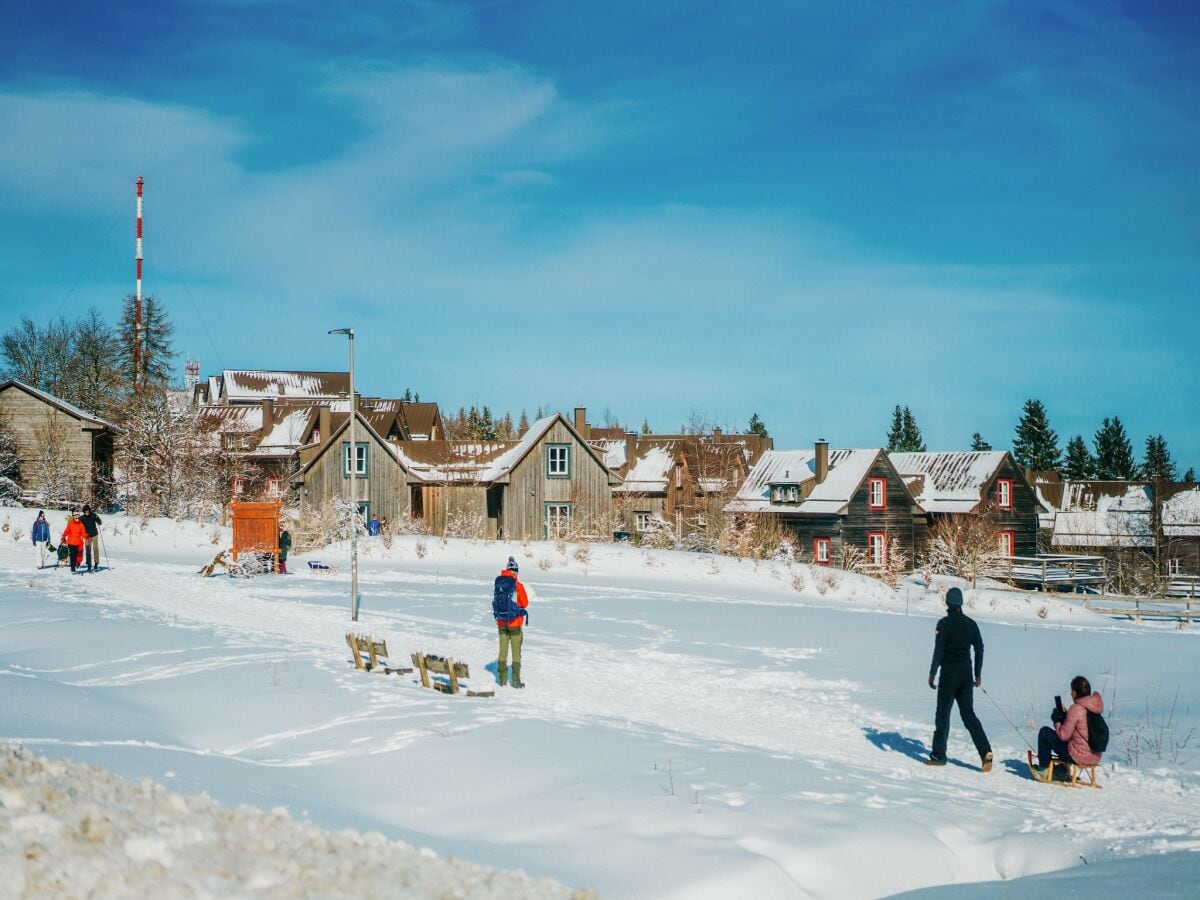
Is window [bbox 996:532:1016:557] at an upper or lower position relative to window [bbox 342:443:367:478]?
lower

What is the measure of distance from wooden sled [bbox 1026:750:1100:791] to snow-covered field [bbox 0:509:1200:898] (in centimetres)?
22

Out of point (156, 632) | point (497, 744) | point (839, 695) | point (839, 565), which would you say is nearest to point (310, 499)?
point (839, 565)

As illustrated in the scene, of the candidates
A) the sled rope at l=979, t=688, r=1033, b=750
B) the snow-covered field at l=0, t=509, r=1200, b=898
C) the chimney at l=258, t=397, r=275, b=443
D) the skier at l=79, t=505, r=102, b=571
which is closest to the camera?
the snow-covered field at l=0, t=509, r=1200, b=898

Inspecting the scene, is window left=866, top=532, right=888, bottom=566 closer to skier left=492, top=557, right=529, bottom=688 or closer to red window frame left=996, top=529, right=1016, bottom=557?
red window frame left=996, top=529, right=1016, bottom=557

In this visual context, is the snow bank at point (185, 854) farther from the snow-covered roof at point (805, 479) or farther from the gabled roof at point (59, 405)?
the gabled roof at point (59, 405)

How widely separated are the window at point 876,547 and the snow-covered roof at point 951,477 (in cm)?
611

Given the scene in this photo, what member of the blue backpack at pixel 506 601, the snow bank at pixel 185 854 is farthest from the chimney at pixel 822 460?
the snow bank at pixel 185 854

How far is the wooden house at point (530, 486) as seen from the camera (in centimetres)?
5034

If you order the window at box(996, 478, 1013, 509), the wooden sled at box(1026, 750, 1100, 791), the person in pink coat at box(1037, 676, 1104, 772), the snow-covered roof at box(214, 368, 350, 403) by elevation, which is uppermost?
the snow-covered roof at box(214, 368, 350, 403)

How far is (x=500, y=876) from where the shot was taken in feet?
19.2

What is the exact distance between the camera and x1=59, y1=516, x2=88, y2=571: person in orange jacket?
27.6 m

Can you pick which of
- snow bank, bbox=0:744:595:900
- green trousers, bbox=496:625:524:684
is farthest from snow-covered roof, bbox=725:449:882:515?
snow bank, bbox=0:744:595:900

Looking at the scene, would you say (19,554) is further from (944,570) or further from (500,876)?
(944,570)

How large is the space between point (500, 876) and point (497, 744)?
190 inches
